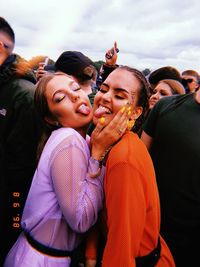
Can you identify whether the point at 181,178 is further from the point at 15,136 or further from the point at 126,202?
the point at 15,136

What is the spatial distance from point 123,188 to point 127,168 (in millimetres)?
99

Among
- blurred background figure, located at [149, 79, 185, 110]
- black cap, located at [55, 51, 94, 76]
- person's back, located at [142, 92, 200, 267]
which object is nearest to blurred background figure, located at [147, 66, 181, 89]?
blurred background figure, located at [149, 79, 185, 110]

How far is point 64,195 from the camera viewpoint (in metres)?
1.44

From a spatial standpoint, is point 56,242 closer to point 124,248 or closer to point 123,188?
point 124,248

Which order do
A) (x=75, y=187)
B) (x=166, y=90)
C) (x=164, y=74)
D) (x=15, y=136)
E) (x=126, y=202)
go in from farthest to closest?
(x=164, y=74)
(x=166, y=90)
(x=15, y=136)
(x=75, y=187)
(x=126, y=202)

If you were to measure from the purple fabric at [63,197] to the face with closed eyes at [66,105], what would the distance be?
0.22 metres

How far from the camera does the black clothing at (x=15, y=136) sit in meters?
2.71

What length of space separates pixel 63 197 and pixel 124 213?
14.1 inches

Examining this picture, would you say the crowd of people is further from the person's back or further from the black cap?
the black cap

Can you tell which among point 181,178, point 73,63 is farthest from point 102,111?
point 73,63

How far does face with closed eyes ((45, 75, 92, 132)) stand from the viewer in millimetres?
1866

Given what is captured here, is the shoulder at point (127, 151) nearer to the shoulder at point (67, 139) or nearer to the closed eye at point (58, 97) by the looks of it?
the shoulder at point (67, 139)

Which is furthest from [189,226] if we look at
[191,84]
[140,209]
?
[191,84]

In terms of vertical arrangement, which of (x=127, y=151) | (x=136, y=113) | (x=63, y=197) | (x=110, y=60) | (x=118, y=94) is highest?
(x=110, y=60)
